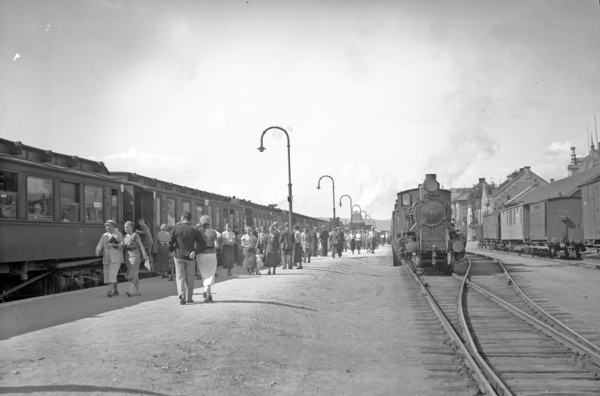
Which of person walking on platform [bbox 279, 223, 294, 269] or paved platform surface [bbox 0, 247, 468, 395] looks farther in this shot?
person walking on platform [bbox 279, 223, 294, 269]

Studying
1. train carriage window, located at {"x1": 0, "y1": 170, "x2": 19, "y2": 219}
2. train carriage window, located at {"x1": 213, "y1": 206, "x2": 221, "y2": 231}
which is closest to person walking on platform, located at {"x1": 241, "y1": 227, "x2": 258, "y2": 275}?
train carriage window, located at {"x1": 213, "y1": 206, "x2": 221, "y2": 231}

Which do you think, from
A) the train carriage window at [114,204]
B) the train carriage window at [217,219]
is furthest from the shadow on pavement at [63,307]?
the train carriage window at [217,219]

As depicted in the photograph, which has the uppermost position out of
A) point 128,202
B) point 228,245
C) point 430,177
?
point 430,177

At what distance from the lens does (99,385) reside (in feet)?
18.2

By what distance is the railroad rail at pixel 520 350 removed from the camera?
20.6 ft

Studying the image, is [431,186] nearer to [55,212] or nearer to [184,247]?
[184,247]

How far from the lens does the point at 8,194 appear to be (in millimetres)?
11633

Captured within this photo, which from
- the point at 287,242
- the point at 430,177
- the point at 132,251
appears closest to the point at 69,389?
the point at 132,251

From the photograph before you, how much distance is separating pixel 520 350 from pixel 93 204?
11313mm

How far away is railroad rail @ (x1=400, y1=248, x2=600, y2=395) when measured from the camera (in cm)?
627

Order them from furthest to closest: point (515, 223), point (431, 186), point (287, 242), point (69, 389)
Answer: point (515, 223) < point (431, 186) < point (287, 242) < point (69, 389)

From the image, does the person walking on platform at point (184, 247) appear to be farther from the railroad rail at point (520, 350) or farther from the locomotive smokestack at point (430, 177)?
the locomotive smokestack at point (430, 177)

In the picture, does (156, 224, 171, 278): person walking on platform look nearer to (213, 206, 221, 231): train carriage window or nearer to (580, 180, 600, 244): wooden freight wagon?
(213, 206, 221, 231): train carriage window

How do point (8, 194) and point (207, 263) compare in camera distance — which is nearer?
point (207, 263)
